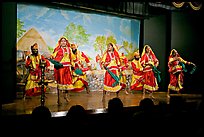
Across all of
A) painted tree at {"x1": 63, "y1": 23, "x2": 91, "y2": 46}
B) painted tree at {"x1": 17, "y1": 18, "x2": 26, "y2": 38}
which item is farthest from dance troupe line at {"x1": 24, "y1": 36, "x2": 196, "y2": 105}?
painted tree at {"x1": 63, "y1": 23, "x2": 91, "y2": 46}

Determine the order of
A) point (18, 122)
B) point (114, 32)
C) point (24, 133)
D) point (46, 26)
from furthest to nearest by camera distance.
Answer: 1. point (114, 32)
2. point (46, 26)
3. point (18, 122)
4. point (24, 133)

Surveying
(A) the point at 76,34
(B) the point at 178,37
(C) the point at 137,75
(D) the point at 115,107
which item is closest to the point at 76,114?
(D) the point at 115,107

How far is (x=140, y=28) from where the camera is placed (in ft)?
34.8

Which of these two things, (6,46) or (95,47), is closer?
(6,46)

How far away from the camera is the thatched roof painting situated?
773 centimetres

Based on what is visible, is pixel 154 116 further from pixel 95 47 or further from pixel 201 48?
pixel 201 48

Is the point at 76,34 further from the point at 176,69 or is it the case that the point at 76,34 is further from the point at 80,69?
the point at 176,69

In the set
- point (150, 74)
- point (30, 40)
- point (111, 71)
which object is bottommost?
point (150, 74)

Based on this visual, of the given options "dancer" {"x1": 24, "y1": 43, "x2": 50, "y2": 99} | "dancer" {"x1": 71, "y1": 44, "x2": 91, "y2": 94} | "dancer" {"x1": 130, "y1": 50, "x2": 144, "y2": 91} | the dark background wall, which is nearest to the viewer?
"dancer" {"x1": 24, "y1": 43, "x2": 50, "y2": 99}

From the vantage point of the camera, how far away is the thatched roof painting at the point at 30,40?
773 cm

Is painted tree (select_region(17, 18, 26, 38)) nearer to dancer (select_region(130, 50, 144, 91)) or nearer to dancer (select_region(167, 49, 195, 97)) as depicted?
dancer (select_region(130, 50, 144, 91))

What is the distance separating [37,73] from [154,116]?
198 inches

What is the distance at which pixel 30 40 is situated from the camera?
7.90 meters

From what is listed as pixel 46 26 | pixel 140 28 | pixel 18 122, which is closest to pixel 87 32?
pixel 46 26
